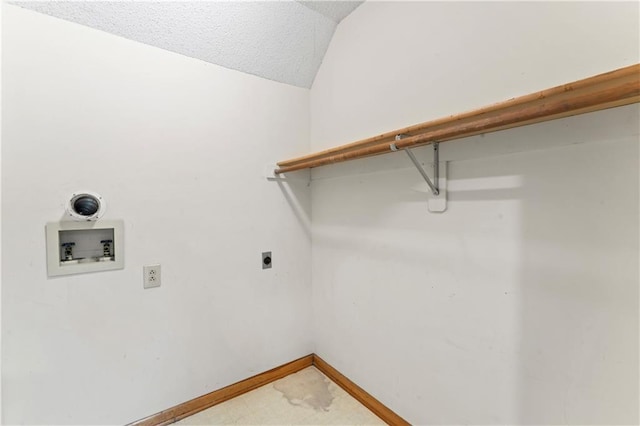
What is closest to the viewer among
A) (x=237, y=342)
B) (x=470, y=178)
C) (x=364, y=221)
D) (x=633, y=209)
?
(x=633, y=209)

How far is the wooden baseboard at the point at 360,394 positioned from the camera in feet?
4.93

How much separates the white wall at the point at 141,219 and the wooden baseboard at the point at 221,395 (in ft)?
0.14

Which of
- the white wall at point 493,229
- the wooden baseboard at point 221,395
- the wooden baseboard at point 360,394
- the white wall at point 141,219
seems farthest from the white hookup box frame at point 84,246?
the wooden baseboard at point 360,394

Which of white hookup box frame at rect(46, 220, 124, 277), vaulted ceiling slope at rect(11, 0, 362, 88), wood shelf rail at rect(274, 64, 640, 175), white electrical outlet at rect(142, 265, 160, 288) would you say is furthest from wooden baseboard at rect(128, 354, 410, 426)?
vaulted ceiling slope at rect(11, 0, 362, 88)

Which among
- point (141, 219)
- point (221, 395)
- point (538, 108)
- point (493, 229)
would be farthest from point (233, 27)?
point (221, 395)

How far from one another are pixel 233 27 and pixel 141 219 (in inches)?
43.7

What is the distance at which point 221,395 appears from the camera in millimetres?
1712

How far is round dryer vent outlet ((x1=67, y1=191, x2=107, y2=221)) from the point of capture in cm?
128

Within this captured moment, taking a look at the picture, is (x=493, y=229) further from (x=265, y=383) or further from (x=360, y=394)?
(x=265, y=383)

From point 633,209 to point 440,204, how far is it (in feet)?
1.87

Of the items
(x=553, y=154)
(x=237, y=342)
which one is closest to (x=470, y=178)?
(x=553, y=154)

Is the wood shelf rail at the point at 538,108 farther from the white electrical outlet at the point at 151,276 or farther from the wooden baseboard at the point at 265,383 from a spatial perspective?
the wooden baseboard at the point at 265,383

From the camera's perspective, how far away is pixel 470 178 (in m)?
1.17

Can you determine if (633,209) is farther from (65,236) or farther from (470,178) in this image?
(65,236)
